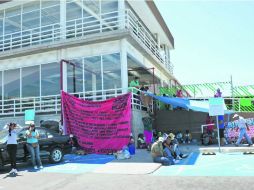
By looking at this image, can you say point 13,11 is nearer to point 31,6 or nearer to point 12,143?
point 31,6

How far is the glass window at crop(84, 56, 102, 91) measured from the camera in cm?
1931

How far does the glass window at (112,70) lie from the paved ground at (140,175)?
6592mm

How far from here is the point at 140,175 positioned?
10016 millimetres

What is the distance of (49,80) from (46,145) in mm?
7549

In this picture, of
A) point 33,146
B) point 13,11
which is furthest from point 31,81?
point 33,146

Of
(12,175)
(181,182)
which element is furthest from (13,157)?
(181,182)

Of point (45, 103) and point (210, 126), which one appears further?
point (45, 103)

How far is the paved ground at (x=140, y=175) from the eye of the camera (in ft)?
28.4

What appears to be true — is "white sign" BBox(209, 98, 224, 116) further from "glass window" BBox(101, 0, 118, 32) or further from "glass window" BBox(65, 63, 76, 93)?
"glass window" BBox(65, 63, 76, 93)

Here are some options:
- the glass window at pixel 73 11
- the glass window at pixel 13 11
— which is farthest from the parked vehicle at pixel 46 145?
the glass window at pixel 13 11

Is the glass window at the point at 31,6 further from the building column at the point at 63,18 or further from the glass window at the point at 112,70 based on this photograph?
the glass window at the point at 112,70

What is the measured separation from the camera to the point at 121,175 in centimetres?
1023

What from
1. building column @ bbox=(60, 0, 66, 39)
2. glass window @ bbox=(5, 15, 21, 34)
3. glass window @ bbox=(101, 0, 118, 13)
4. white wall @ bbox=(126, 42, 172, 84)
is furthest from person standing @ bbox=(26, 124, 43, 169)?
glass window @ bbox=(5, 15, 21, 34)

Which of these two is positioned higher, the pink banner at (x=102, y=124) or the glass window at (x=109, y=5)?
the glass window at (x=109, y=5)
